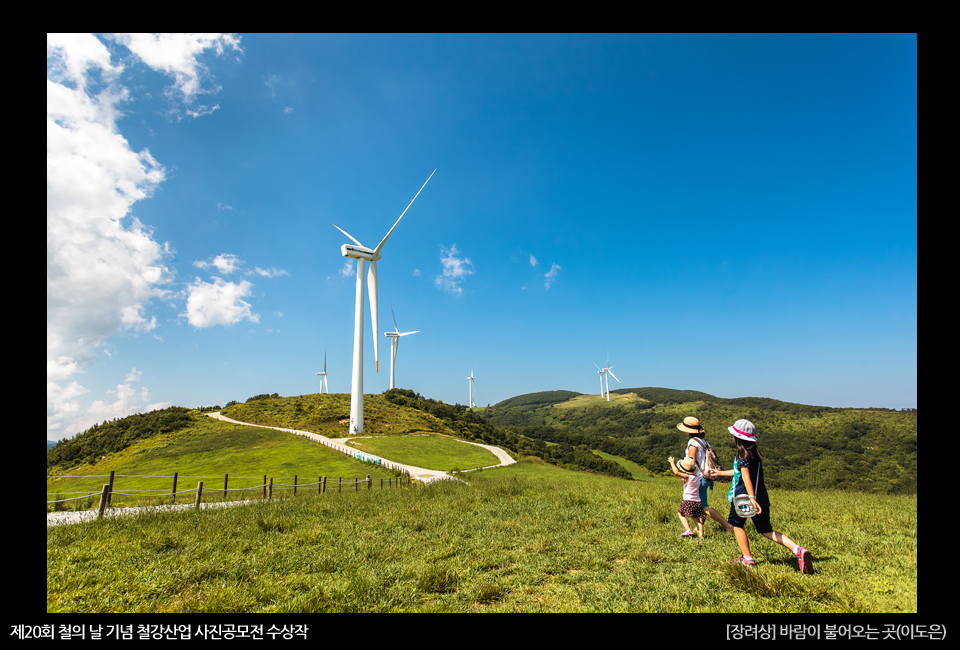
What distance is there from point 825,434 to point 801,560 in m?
137

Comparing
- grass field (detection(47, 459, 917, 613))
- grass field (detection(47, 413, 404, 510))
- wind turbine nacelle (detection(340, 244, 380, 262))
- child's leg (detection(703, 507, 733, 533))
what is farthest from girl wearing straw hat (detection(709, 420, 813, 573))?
wind turbine nacelle (detection(340, 244, 380, 262))

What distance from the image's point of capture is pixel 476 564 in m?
6.82

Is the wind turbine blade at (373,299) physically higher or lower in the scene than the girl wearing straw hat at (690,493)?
higher

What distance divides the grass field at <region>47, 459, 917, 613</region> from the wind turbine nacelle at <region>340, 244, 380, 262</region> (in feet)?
178

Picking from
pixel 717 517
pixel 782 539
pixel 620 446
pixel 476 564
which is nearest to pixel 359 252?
pixel 476 564

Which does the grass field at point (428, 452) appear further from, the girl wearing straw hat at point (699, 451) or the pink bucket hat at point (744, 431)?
the pink bucket hat at point (744, 431)

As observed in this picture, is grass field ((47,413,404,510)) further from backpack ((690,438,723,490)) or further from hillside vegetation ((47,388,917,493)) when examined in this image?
backpack ((690,438,723,490))

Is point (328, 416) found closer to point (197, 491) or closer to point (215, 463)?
point (215, 463)

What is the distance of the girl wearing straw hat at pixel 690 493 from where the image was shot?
8016 millimetres

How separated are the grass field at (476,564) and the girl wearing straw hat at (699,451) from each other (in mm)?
425

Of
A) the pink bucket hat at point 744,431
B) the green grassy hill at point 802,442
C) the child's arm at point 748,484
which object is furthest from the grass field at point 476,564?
the green grassy hill at point 802,442

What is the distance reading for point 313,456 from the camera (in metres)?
42.5

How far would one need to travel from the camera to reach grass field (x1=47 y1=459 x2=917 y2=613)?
5312 millimetres

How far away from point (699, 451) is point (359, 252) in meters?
60.6
